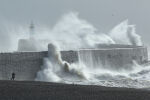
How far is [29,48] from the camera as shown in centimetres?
4297

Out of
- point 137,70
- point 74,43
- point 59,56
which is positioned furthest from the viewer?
point 74,43

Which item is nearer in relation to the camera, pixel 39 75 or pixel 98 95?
pixel 98 95

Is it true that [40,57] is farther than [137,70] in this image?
No

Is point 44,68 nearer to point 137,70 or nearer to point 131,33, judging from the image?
point 137,70

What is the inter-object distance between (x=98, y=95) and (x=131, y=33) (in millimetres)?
42952

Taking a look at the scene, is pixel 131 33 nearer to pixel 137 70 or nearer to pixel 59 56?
pixel 137 70

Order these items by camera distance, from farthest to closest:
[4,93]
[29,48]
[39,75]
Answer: [29,48] → [39,75] → [4,93]

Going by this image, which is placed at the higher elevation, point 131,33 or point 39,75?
point 131,33

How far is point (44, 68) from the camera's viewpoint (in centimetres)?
2903

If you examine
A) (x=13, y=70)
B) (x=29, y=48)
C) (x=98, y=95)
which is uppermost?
(x=29, y=48)

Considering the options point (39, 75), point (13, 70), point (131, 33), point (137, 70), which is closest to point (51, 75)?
point (39, 75)

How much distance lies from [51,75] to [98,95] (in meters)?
13.5

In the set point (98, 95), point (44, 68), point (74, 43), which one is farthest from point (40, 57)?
point (74, 43)

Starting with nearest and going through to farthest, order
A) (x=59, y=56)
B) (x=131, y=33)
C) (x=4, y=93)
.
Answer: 1. (x=4, y=93)
2. (x=59, y=56)
3. (x=131, y=33)
